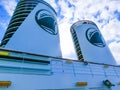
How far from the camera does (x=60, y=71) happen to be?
501cm

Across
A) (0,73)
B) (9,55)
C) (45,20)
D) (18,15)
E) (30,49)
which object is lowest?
(0,73)

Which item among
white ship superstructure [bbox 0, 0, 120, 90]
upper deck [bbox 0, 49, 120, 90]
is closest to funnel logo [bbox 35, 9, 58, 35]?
white ship superstructure [bbox 0, 0, 120, 90]

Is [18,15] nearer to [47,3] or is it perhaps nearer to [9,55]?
[47,3]

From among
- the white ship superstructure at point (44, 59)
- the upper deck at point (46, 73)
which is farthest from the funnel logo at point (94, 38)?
the upper deck at point (46, 73)

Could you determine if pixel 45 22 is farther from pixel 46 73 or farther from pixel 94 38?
pixel 94 38

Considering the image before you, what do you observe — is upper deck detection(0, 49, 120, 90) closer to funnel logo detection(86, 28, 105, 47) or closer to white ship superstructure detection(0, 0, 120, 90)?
white ship superstructure detection(0, 0, 120, 90)

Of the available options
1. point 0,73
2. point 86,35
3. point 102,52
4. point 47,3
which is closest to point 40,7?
point 47,3

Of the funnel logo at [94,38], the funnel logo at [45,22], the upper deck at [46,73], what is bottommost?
the upper deck at [46,73]

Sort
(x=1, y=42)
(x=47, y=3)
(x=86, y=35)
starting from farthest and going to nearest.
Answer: (x=86, y=35) → (x=47, y=3) → (x=1, y=42)

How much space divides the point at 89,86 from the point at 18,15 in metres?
5.40

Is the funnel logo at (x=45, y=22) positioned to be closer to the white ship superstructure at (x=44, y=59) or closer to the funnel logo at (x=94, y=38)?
the white ship superstructure at (x=44, y=59)

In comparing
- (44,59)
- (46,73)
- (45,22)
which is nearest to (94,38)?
(45,22)

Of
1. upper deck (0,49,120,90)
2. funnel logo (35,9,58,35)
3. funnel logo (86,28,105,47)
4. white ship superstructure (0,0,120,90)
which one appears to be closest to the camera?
upper deck (0,49,120,90)

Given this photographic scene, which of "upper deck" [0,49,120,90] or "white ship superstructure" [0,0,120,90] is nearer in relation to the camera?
"upper deck" [0,49,120,90]
